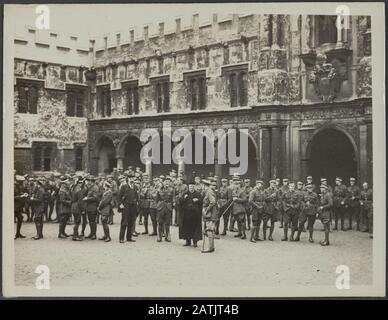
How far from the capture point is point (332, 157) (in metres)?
7.50

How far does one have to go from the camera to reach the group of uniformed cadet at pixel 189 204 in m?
7.38

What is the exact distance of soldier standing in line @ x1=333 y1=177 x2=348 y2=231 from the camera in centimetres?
724

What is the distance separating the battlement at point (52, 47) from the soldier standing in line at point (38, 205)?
6.43 ft

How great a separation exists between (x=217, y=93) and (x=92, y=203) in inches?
105

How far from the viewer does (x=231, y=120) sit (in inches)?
302

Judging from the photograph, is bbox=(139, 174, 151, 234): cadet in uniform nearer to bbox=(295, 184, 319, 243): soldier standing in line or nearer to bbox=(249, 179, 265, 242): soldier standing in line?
bbox=(249, 179, 265, 242): soldier standing in line

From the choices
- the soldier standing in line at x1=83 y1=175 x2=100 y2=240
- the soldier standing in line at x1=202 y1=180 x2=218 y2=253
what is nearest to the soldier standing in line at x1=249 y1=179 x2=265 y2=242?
the soldier standing in line at x1=202 y1=180 x2=218 y2=253

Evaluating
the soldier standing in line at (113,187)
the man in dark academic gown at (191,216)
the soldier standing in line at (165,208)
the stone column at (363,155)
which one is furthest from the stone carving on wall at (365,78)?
the soldier standing in line at (113,187)

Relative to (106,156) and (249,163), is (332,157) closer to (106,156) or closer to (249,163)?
(249,163)

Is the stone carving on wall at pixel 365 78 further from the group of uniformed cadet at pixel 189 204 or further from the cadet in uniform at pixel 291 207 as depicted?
the cadet in uniform at pixel 291 207

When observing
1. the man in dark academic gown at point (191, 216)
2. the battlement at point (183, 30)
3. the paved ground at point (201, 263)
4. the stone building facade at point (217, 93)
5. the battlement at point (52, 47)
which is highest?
the battlement at point (183, 30)

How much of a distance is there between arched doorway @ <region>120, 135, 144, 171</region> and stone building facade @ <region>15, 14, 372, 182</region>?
2 cm
